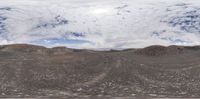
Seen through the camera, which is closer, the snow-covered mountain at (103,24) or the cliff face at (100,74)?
the cliff face at (100,74)

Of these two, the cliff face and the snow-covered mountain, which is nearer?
the cliff face

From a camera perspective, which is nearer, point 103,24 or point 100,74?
point 100,74

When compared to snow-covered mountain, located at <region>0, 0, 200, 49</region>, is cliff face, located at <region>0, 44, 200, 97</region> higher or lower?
lower

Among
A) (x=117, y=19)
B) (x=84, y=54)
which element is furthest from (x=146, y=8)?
(x=84, y=54)

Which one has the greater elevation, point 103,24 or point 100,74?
point 103,24
